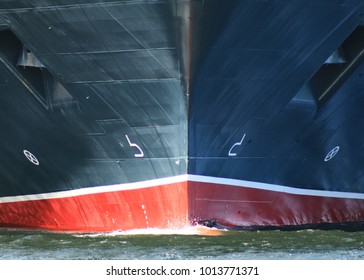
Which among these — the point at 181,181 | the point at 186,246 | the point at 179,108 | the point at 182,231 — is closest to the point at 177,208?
the point at 182,231

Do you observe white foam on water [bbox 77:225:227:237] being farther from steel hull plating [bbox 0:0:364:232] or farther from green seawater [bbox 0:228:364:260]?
steel hull plating [bbox 0:0:364:232]

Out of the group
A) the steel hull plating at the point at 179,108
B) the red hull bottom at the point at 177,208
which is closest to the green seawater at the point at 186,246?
the red hull bottom at the point at 177,208

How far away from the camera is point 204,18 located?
64.8ft

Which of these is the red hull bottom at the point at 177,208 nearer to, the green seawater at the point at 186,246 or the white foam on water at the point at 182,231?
→ the white foam on water at the point at 182,231

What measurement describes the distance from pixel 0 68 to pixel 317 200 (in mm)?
7160

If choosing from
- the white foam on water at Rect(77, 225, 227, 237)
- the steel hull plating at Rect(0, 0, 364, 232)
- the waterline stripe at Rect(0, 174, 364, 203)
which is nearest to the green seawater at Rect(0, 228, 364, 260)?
the white foam on water at Rect(77, 225, 227, 237)

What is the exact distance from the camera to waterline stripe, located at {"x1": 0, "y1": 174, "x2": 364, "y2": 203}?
2178 cm

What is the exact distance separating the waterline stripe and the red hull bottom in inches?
1.7

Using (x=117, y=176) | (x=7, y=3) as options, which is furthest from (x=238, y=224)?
(x=7, y=3)

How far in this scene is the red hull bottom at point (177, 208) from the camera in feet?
72.5

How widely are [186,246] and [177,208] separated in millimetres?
1549

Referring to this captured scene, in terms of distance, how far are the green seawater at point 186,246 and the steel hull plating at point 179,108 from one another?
64 cm

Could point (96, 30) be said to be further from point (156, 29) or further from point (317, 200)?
point (317, 200)

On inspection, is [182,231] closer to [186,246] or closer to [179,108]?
[186,246]
